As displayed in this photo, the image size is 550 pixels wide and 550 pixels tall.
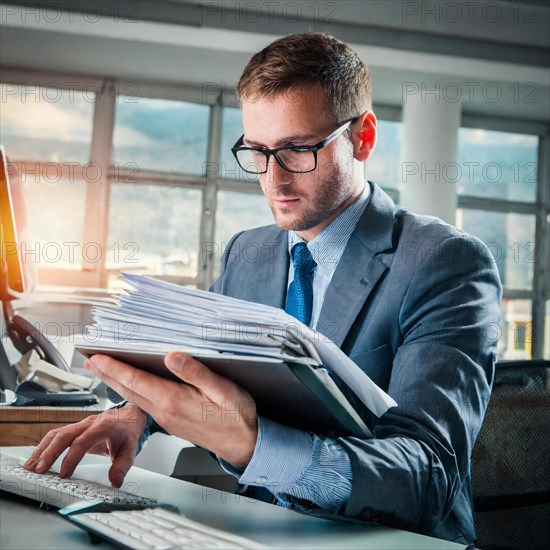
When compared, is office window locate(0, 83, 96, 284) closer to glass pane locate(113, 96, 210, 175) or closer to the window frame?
glass pane locate(113, 96, 210, 175)

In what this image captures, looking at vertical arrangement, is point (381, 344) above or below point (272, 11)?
below

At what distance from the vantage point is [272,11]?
18.2 feet

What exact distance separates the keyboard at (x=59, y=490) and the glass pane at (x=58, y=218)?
5961 mm

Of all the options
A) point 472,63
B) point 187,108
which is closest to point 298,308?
point 472,63

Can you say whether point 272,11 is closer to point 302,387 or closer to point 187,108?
point 187,108

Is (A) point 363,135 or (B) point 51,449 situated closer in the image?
(B) point 51,449

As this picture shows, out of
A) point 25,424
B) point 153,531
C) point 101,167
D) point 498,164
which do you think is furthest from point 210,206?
point 153,531

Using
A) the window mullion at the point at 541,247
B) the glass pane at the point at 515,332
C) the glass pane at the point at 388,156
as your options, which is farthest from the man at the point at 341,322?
the window mullion at the point at 541,247

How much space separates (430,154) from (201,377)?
A: 609 centimetres

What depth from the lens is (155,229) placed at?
6730 millimetres

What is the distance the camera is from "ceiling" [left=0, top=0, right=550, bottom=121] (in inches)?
215

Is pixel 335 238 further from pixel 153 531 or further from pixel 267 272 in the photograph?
pixel 153 531

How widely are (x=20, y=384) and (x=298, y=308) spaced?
0.77 metres

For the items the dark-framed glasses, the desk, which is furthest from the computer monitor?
the dark-framed glasses
